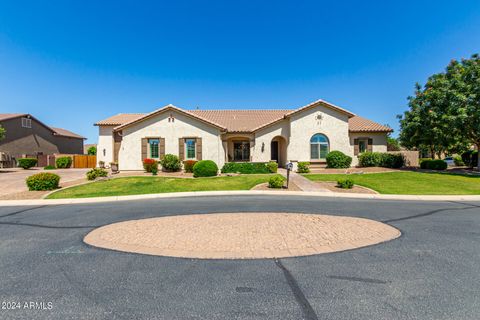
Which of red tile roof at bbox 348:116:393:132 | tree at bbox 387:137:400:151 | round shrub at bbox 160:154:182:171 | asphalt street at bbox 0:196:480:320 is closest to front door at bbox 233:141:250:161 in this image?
round shrub at bbox 160:154:182:171

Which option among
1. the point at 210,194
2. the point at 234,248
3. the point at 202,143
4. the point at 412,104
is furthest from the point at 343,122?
the point at 234,248

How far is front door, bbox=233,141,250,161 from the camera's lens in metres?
23.7

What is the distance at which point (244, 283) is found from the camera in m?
3.15

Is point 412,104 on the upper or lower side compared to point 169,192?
upper

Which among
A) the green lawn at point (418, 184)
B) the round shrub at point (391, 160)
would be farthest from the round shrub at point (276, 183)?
the round shrub at point (391, 160)

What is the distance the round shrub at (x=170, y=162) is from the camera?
749 inches

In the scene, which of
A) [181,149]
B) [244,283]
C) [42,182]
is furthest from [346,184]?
[42,182]

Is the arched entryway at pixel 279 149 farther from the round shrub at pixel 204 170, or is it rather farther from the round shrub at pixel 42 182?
the round shrub at pixel 42 182

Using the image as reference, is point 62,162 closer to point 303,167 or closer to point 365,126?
point 303,167

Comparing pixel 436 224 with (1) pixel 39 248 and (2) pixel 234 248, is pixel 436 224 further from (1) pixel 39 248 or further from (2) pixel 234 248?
(1) pixel 39 248

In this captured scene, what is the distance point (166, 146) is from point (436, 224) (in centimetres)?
1898

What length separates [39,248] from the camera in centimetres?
449

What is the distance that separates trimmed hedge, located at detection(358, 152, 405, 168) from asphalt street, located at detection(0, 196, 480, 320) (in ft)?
56.2

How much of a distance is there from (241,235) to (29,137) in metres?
41.7
